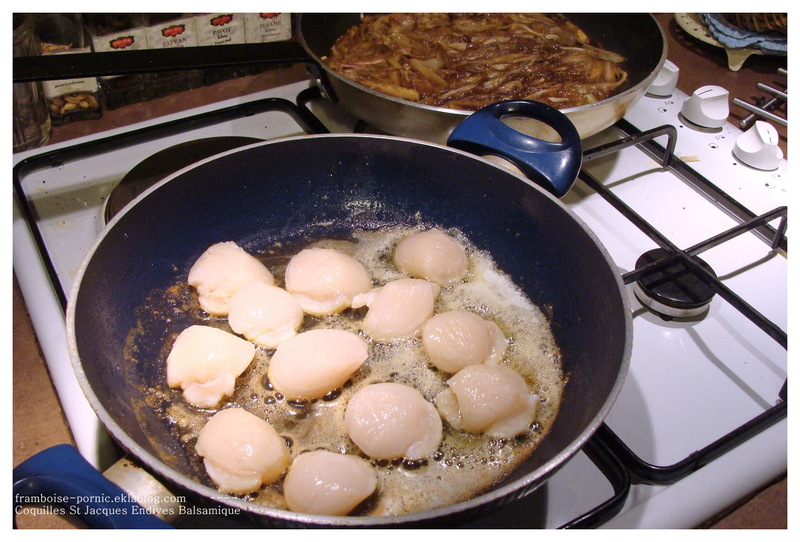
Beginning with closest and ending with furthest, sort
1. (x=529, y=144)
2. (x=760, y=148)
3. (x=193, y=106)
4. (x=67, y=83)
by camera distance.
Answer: (x=529, y=144)
(x=760, y=148)
(x=67, y=83)
(x=193, y=106)

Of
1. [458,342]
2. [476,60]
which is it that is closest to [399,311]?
[458,342]

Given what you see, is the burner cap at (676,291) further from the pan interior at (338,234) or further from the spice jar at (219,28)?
the spice jar at (219,28)

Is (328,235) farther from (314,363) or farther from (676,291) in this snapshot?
(676,291)

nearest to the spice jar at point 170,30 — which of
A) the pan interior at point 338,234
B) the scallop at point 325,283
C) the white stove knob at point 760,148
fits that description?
the pan interior at point 338,234

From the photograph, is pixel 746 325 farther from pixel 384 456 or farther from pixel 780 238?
pixel 384 456

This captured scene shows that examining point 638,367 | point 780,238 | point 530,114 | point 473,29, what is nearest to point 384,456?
point 638,367

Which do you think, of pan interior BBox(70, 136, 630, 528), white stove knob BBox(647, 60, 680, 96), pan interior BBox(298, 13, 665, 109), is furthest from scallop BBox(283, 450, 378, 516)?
white stove knob BBox(647, 60, 680, 96)

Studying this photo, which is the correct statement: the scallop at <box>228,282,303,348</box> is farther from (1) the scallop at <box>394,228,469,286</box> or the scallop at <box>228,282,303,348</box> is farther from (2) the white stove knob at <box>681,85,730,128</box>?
(2) the white stove knob at <box>681,85,730,128</box>
